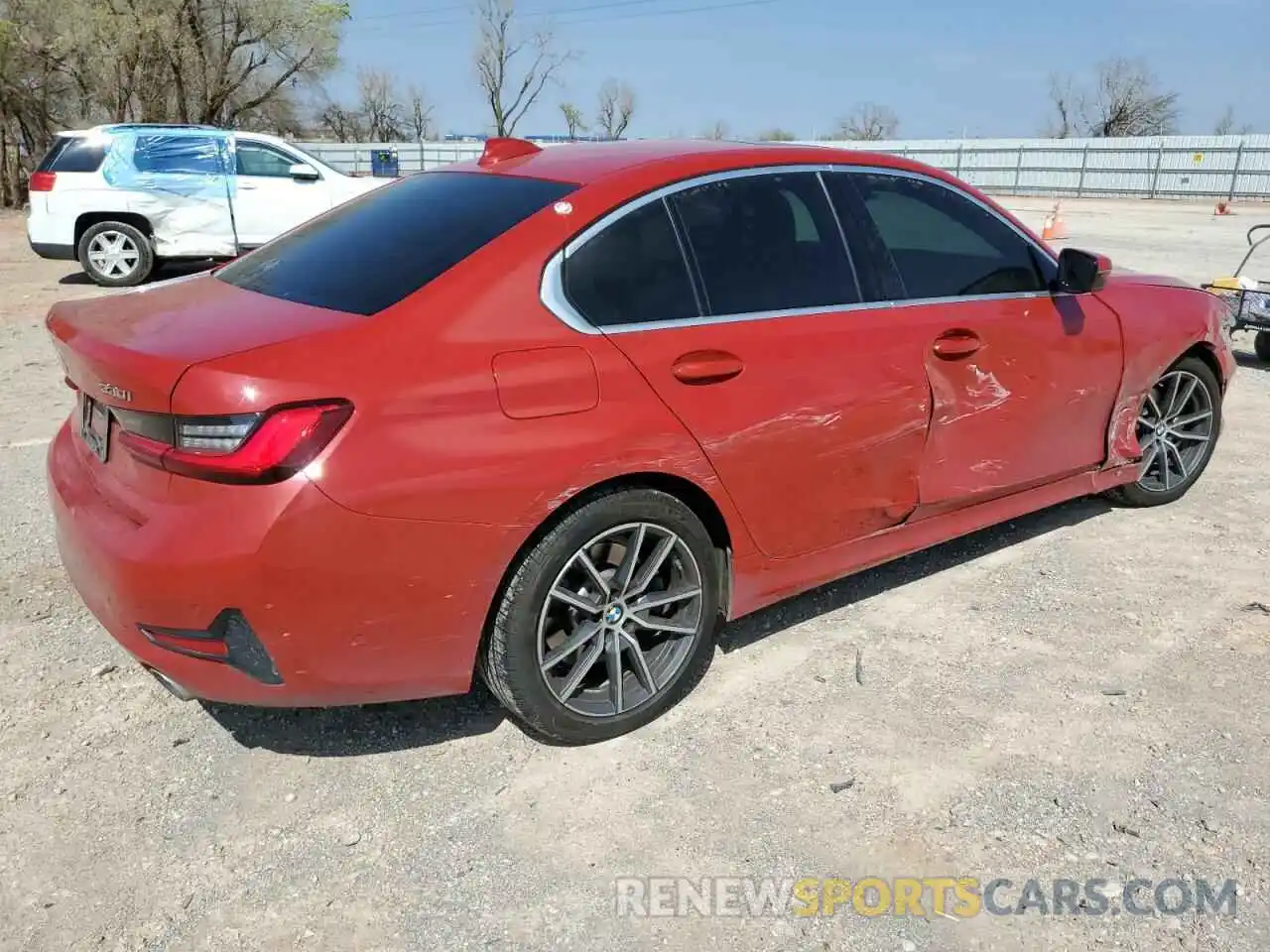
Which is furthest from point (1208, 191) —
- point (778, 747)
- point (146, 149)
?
point (778, 747)

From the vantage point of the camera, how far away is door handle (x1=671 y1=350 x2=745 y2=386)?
289cm

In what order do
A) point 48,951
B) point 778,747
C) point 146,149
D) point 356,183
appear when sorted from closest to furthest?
point 48,951
point 778,747
point 146,149
point 356,183

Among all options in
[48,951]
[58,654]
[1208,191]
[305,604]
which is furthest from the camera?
[1208,191]

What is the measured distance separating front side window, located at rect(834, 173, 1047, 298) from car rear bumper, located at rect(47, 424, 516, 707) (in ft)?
6.17

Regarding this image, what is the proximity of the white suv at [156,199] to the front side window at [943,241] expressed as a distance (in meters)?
10.1

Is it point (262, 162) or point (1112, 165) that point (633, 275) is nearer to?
point (262, 162)

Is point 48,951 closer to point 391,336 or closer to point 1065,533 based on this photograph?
point 391,336

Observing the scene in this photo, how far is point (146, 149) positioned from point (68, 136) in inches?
38.3

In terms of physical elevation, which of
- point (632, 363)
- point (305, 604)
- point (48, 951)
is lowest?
point (48, 951)

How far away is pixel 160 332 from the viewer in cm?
264

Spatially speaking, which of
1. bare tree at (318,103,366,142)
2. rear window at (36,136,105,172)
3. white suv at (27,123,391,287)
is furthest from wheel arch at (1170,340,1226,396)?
bare tree at (318,103,366,142)

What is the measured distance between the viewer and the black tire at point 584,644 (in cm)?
270

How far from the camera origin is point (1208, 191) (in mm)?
34562

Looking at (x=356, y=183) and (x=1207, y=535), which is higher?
(x=356, y=183)
